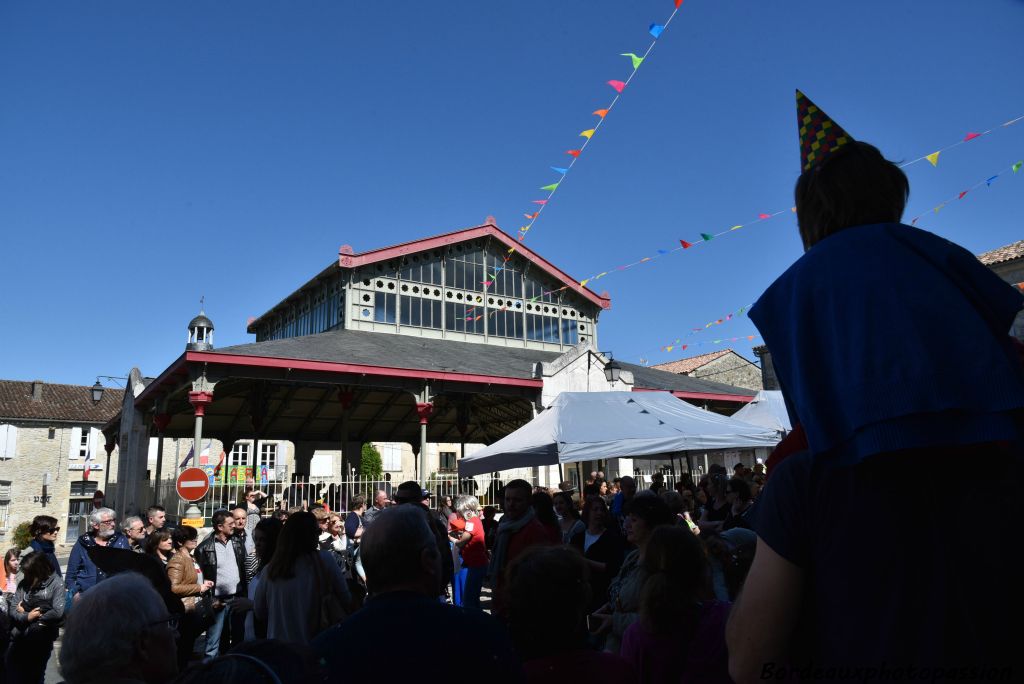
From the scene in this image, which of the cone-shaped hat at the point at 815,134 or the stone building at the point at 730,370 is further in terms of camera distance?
the stone building at the point at 730,370

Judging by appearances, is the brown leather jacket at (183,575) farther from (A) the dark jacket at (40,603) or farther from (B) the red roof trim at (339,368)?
(B) the red roof trim at (339,368)

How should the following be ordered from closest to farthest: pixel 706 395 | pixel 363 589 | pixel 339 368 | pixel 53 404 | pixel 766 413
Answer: pixel 363 589 < pixel 766 413 < pixel 339 368 < pixel 706 395 < pixel 53 404

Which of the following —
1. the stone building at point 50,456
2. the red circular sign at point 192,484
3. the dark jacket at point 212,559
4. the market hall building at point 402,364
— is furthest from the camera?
the stone building at point 50,456

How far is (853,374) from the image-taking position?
105 centimetres

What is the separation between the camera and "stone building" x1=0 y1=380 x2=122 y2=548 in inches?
1379

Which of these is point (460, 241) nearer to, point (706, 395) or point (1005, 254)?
point (706, 395)

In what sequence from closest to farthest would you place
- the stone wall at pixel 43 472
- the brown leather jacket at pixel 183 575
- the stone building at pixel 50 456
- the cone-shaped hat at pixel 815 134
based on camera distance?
the cone-shaped hat at pixel 815 134
the brown leather jacket at pixel 183 575
the stone wall at pixel 43 472
the stone building at pixel 50 456

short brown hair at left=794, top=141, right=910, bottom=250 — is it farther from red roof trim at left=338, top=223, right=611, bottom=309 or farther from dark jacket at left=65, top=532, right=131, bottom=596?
red roof trim at left=338, top=223, right=611, bottom=309

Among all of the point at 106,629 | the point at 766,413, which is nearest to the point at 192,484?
the point at 766,413

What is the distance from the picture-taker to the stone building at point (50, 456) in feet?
115

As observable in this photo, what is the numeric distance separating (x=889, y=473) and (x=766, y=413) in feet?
38.9

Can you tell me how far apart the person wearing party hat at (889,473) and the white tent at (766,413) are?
36.0 ft

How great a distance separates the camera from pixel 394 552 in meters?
2.24

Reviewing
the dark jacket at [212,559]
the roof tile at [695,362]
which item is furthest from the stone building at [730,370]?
the dark jacket at [212,559]
